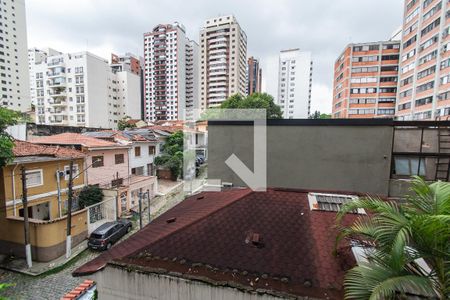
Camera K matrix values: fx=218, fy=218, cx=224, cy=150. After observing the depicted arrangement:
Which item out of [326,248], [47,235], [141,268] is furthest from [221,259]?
[47,235]

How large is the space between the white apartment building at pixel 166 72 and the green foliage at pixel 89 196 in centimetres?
6658

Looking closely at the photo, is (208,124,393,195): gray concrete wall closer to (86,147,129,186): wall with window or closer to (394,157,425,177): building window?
(394,157,425,177): building window

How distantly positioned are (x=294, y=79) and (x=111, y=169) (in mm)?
85449

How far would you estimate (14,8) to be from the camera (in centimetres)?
6538

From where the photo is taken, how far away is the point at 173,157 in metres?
27.0

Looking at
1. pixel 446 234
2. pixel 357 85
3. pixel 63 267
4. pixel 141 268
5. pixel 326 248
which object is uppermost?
pixel 357 85

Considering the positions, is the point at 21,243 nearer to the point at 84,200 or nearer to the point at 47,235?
the point at 47,235

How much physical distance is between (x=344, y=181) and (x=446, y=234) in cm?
660

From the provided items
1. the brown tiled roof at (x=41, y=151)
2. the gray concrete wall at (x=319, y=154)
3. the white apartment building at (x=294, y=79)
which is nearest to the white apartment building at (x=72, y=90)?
the brown tiled roof at (x=41, y=151)

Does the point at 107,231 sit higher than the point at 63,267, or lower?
higher

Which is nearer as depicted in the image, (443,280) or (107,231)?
(443,280)

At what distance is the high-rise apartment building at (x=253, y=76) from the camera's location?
347ft

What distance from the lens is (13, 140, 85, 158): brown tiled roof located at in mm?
14012

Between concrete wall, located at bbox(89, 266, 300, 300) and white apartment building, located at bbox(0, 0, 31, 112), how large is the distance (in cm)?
8029
